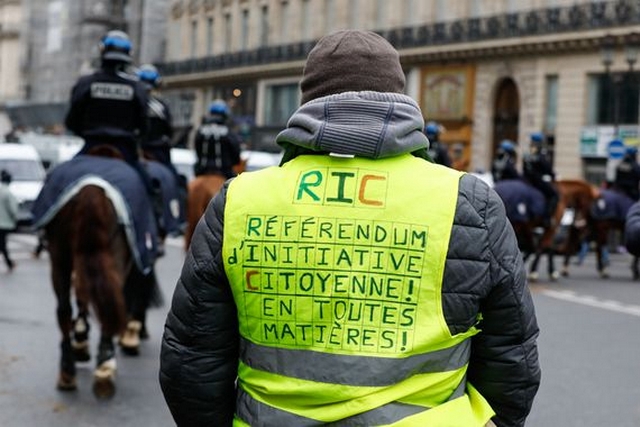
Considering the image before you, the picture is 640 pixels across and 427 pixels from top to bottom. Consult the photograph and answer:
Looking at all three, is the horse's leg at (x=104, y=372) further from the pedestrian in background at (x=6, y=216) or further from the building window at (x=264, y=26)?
the building window at (x=264, y=26)

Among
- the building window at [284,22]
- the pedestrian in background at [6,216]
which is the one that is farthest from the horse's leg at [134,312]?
the building window at [284,22]

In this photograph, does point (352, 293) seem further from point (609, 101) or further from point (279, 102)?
point (279, 102)

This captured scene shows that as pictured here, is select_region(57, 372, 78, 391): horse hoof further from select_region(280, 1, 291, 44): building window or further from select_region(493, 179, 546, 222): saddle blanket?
select_region(280, 1, 291, 44): building window

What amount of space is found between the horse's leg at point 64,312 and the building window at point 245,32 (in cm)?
5271

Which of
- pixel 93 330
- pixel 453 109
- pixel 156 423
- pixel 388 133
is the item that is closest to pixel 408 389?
pixel 388 133

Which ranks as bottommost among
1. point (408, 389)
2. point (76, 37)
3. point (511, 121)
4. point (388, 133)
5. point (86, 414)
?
point (86, 414)

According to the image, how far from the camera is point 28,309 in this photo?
1310cm

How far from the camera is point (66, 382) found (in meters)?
8.23

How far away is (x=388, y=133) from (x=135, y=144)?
5887 millimetres

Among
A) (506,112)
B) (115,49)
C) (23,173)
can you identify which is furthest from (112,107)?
(506,112)

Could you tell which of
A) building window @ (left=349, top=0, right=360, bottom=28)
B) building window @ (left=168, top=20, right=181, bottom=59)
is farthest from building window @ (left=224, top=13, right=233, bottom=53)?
building window @ (left=349, top=0, right=360, bottom=28)

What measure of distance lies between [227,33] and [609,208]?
43952mm

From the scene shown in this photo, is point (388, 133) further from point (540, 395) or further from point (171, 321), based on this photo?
point (540, 395)

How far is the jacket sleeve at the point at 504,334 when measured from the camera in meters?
2.90
